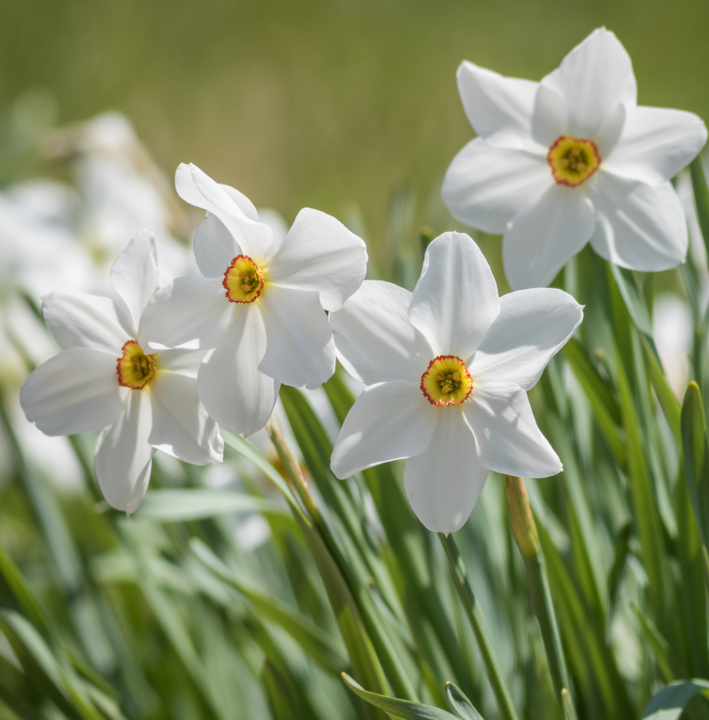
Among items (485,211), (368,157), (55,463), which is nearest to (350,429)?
(485,211)

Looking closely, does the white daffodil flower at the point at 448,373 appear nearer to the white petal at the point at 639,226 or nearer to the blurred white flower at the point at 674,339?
the white petal at the point at 639,226

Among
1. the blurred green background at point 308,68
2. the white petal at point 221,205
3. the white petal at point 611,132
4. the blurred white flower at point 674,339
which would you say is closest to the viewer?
the white petal at point 221,205

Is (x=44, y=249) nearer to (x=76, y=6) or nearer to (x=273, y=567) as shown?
(x=273, y=567)

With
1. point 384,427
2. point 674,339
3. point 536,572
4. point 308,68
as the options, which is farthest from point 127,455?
point 308,68

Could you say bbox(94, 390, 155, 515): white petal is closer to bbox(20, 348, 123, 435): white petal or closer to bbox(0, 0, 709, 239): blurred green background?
bbox(20, 348, 123, 435): white petal

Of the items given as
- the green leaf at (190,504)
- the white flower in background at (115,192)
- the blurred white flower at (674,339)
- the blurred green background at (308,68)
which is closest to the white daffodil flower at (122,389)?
the green leaf at (190,504)

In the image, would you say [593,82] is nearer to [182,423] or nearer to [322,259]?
[322,259]
